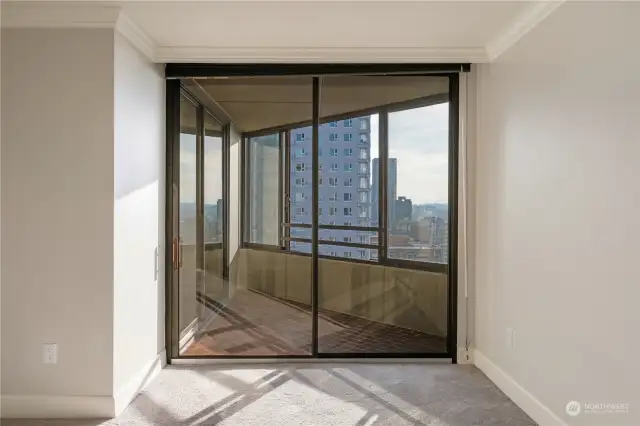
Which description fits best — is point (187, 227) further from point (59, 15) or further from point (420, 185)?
point (420, 185)

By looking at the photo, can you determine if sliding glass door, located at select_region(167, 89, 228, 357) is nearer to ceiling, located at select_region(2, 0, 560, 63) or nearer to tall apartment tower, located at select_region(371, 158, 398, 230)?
ceiling, located at select_region(2, 0, 560, 63)

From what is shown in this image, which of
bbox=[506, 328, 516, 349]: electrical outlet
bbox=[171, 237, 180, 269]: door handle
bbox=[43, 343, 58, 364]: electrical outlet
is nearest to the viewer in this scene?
bbox=[43, 343, 58, 364]: electrical outlet

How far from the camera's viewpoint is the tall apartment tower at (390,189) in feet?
13.2

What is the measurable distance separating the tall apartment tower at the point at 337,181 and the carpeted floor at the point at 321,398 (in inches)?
39.6

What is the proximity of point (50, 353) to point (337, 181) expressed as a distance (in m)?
2.27

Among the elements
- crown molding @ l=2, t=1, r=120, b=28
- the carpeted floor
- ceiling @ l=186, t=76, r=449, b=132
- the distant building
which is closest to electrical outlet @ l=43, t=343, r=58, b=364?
the carpeted floor

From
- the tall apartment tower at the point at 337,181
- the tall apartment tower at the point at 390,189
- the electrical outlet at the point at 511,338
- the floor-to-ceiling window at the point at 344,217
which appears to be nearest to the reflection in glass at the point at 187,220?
the floor-to-ceiling window at the point at 344,217

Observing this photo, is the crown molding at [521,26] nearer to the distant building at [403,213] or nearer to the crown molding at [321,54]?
the crown molding at [321,54]

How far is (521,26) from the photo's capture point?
2896 mm

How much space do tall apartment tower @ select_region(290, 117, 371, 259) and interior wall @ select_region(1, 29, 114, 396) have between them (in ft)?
5.23

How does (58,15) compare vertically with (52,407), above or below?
above

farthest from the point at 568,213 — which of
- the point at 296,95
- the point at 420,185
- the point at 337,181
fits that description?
the point at 296,95

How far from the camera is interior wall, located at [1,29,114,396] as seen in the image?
2.78m

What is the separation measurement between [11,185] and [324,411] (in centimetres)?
216
